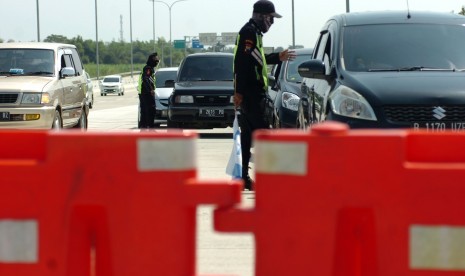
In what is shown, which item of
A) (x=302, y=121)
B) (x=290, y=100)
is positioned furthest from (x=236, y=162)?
(x=290, y=100)

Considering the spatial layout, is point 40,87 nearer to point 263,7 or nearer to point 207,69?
point 207,69

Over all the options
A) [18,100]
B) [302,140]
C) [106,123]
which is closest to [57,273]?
[302,140]

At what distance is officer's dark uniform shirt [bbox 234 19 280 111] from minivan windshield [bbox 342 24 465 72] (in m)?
0.90

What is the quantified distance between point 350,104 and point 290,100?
5751mm

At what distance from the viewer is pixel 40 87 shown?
16.9 meters

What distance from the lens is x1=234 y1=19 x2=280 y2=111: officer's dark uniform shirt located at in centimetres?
1035

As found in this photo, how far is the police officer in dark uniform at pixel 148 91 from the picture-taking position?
2180 centimetres

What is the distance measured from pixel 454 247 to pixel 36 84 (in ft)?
42.9

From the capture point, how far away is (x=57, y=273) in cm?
480

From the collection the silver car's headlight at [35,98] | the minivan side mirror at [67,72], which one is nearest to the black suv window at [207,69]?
the minivan side mirror at [67,72]

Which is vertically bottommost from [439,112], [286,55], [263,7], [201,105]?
[201,105]

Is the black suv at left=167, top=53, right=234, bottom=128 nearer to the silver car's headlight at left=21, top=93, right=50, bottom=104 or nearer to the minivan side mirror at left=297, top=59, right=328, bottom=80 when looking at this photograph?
the silver car's headlight at left=21, top=93, right=50, bottom=104

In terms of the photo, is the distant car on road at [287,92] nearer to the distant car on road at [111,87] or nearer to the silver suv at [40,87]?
the silver suv at [40,87]

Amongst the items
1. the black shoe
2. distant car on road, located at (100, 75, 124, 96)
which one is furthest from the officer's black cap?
distant car on road, located at (100, 75, 124, 96)
